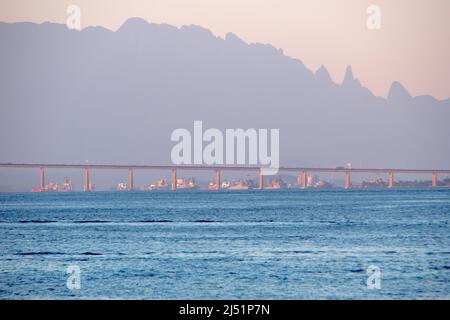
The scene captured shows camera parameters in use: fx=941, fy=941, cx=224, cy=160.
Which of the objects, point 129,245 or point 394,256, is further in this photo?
point 129,245

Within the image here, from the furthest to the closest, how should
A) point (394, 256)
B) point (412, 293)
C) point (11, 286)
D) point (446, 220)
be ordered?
point (446, 220), point (394, 256), point (11, 286), point (412, 293)
